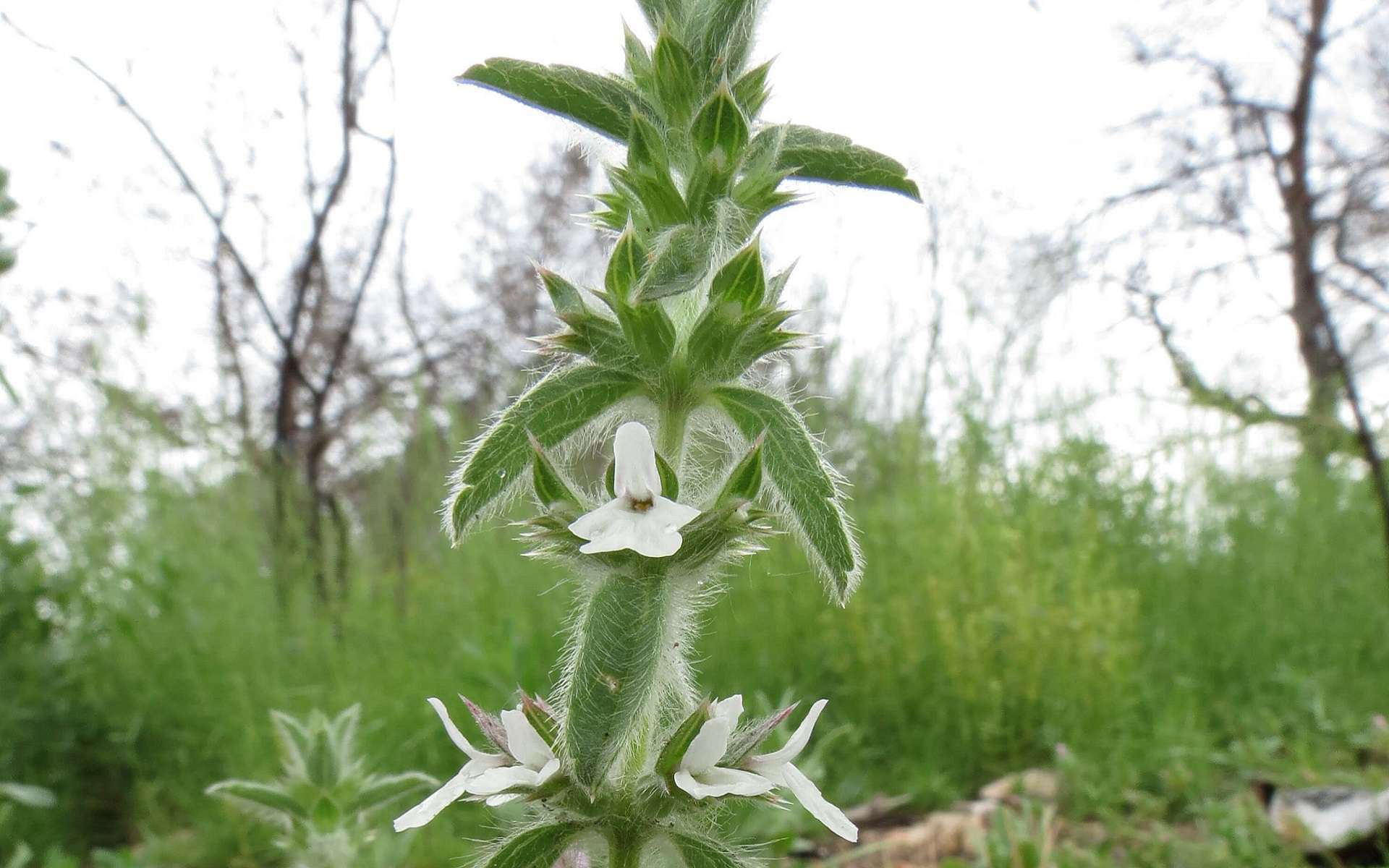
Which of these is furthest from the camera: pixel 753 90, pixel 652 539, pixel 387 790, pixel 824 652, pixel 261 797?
pixel 824 652

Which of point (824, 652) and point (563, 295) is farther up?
point (563, 295)

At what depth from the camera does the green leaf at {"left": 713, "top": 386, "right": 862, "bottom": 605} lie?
2.71 feet

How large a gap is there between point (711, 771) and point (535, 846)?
0.56ft

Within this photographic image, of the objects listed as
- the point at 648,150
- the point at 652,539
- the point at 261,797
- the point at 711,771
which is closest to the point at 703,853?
the point at 711,771

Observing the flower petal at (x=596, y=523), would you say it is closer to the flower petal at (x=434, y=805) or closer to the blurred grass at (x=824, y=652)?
the flower petal at (x=434, y=805)

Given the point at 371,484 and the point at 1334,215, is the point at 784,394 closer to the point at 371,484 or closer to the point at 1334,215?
the point at 371,484

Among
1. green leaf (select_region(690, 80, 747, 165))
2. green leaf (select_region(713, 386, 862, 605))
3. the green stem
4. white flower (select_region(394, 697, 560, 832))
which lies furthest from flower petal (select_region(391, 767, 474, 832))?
green leaf (select_region(690, 80, 747, 165))

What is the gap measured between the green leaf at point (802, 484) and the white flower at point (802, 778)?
0.41 ft

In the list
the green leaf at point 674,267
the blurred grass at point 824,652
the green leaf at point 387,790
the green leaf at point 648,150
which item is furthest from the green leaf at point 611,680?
the blurred grass at point 824,652

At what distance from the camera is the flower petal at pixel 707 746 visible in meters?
0.82

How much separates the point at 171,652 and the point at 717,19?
3776mm

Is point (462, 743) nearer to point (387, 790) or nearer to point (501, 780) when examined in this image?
point (501, 780)

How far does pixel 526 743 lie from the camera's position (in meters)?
0.85

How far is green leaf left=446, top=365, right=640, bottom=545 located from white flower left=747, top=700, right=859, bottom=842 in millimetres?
351
